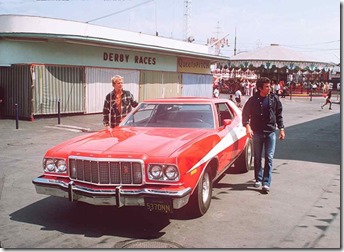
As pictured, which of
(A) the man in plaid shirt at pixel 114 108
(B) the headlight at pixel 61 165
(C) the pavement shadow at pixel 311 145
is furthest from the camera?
(C) the pavement shadow at pixel 311 145

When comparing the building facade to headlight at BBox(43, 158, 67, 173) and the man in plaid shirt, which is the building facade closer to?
the man in plaid shirt

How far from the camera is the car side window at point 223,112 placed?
20.5 ft

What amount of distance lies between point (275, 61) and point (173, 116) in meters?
29.0

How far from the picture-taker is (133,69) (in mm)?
21938

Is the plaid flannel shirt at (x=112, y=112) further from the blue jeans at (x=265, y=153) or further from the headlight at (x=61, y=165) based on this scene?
the blue jeans at (x=265, y=153)

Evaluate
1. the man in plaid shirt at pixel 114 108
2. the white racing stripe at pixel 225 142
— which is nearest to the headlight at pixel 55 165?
the white racing stripe at pixel 225 142

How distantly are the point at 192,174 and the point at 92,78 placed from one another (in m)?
15.5

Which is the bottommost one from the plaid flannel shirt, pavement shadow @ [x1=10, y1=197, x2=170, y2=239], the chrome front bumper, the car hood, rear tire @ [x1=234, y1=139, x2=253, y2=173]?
pavement shadow @ [x1=10, y1=197, x2=170, y2=239]

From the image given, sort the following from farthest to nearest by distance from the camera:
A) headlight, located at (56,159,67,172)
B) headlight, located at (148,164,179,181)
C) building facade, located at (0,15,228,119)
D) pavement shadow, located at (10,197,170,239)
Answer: building facade, located at (0,15,228,119) → headlight, located at (56,159,67,172) → pavement shadow, located at (10,197,170,239) → headlight, located at (148,164,179,181)

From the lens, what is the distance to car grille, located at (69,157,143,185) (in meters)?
4.37

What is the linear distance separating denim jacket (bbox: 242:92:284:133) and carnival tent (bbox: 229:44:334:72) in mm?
27774

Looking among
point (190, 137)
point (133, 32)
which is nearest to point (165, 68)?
point (133, 32)

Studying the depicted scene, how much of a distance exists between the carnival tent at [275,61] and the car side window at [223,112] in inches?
1073

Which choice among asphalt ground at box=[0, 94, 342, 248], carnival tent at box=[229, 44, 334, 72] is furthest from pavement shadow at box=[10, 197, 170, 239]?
carnival tent at box=[229, 44, 334, 72]
